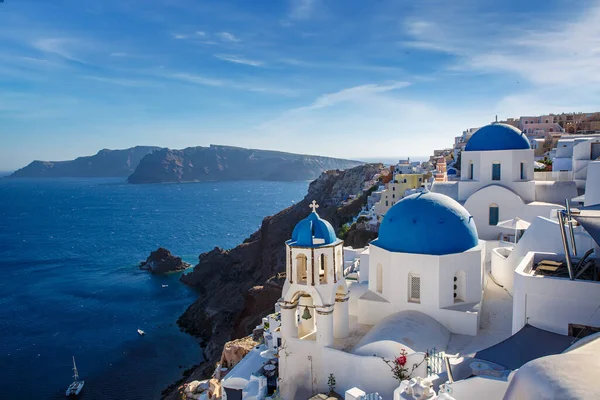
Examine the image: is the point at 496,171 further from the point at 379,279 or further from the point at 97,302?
the point at 97,302

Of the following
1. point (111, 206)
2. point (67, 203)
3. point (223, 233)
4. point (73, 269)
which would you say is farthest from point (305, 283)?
point (67, 203)

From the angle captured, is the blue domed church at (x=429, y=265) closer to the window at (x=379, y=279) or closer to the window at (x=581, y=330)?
the window at (x=379, y=279)

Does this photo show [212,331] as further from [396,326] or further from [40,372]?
[396,326]

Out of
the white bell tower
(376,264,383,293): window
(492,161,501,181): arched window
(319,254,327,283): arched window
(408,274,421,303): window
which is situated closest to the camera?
the white bell tower

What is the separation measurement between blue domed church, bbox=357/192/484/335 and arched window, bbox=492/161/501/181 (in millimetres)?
10122

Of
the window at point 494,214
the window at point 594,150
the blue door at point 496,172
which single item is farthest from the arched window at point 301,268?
the window at point 594,150

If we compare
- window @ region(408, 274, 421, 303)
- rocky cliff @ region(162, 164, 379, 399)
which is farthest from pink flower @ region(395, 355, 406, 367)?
rocky cliff @ region(162, 164, 379, 399)

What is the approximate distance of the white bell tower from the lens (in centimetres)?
1394

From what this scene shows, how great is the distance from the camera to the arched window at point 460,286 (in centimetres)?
1510

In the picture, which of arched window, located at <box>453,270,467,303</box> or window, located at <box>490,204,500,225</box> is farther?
window, located at <box>490,204,500,225</box>

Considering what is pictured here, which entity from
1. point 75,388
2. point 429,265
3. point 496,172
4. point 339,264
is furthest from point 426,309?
point 75,388

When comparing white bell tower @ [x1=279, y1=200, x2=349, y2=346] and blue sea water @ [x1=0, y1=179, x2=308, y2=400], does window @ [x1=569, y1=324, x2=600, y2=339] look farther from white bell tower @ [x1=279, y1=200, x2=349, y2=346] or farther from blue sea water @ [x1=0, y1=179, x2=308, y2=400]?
blue sea water @ [x1=0, y1=179, x2=308, y2=400]

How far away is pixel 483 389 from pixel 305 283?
631cm

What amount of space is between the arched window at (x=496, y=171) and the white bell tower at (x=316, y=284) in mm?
14182
